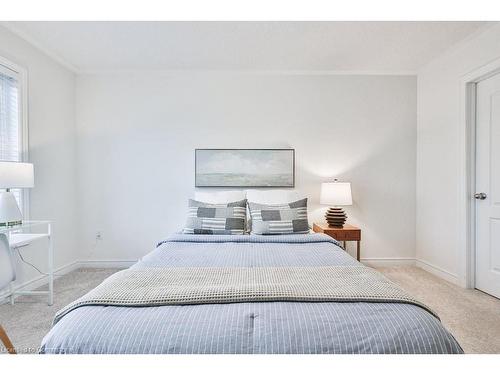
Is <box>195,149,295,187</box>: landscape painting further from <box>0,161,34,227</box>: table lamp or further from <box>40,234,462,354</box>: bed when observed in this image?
<box>40,234,462,354</box>: bed

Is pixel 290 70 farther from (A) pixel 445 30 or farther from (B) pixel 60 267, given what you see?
(B) pixel 60 267

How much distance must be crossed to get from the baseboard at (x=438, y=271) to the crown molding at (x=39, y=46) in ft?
15.8

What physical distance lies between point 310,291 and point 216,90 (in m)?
2.91

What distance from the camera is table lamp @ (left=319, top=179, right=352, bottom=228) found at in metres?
3.25

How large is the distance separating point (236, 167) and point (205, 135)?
1.84 ft

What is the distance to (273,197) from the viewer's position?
10.5 feet

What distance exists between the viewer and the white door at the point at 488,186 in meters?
2.63

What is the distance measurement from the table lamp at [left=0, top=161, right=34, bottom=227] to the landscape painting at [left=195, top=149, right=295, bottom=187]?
1.72 meters

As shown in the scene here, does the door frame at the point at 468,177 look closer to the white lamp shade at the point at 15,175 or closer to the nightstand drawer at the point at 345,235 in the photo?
the nightstand drawer at the point at 345,235

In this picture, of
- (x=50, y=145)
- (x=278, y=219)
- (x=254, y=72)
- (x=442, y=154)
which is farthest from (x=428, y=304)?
(x=50, y=145)

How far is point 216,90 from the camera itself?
3.58m

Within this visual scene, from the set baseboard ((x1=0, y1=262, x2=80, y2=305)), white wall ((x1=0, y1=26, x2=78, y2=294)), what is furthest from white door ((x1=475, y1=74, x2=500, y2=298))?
white wall ((x1=0, y1=26, x2=78, y2=294))

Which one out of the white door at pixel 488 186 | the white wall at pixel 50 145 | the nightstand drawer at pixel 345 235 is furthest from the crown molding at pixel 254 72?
the nightstand drawer at pixel 345 235
